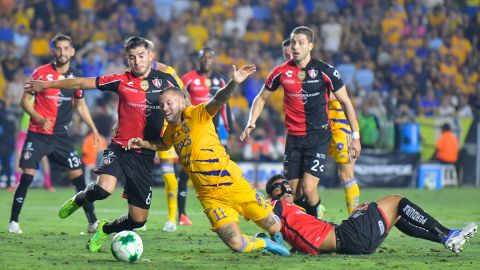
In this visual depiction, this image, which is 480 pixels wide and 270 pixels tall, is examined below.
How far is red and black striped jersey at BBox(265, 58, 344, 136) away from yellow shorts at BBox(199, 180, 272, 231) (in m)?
2.36

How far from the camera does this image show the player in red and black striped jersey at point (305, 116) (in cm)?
1159

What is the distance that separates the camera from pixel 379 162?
2359cm

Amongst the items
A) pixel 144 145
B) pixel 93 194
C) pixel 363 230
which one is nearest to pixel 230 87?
pixel 144 145

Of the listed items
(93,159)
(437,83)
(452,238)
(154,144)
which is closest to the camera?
(452,238)

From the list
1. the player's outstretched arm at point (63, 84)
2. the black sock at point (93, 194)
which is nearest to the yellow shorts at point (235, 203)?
the black sock at point (93, 194)

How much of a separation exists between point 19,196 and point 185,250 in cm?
325

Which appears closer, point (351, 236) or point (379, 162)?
point (351, 236)

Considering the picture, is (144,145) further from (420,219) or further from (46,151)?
(46,151)

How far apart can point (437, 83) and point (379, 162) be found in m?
4.23

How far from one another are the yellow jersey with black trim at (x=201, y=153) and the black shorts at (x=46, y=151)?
12.1 feet

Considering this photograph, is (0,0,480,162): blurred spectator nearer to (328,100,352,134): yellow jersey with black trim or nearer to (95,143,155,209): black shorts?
(328,100,352,134): yellow jersey with black trim

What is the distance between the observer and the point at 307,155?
38.7 ft

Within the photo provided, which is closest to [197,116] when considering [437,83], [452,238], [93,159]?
[452,238]

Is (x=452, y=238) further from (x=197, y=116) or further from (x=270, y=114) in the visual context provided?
(x=270, y=114)
